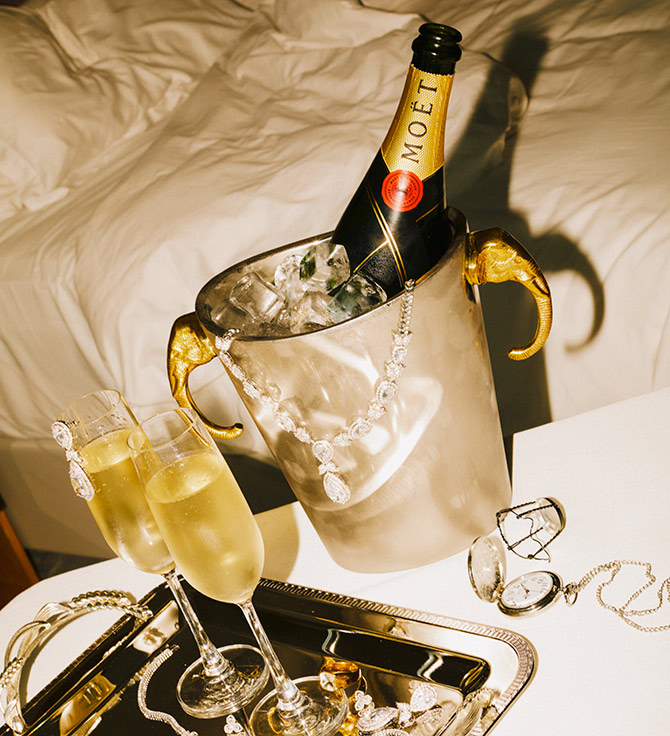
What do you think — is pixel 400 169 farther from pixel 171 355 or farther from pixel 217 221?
pixel 217 221

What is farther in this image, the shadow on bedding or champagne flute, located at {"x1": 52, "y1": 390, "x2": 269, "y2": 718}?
the shadow on bedding

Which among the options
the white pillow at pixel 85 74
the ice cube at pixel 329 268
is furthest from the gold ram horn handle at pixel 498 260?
the white pillow at pixel 85 74

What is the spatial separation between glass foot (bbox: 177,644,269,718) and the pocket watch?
211 mm

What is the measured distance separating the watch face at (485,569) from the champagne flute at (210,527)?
151 millimetres

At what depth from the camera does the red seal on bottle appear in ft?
2.40

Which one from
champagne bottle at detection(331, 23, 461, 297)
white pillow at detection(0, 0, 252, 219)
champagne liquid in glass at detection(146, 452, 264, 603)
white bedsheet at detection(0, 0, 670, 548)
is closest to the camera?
champagne liquid in glass at detection(146, 452, 264, 603)

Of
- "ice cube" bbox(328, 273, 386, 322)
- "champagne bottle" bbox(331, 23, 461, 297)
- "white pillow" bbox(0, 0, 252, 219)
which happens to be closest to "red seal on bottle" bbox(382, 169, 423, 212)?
"champagne bottle" bbox(331, 23, 461, 297)

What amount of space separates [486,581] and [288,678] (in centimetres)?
19

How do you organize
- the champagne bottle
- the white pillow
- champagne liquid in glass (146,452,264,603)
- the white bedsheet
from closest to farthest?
champagne liquid in glass (146,452,264,603)
the champagne bottle
the white bedsheet
the white pillow

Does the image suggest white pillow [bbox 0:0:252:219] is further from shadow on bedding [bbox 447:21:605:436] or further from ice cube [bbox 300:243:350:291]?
ice cube [bbox 300:243:350:291]

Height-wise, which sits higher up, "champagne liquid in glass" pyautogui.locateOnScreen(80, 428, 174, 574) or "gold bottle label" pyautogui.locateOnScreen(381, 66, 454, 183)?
"gold bottle label" pyautogui.locateOnScreen(381, 66, 454, 183)

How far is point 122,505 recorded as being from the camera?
658mm

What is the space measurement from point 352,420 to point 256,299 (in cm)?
16

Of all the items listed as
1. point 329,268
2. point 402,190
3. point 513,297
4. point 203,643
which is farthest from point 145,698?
point 513,297
